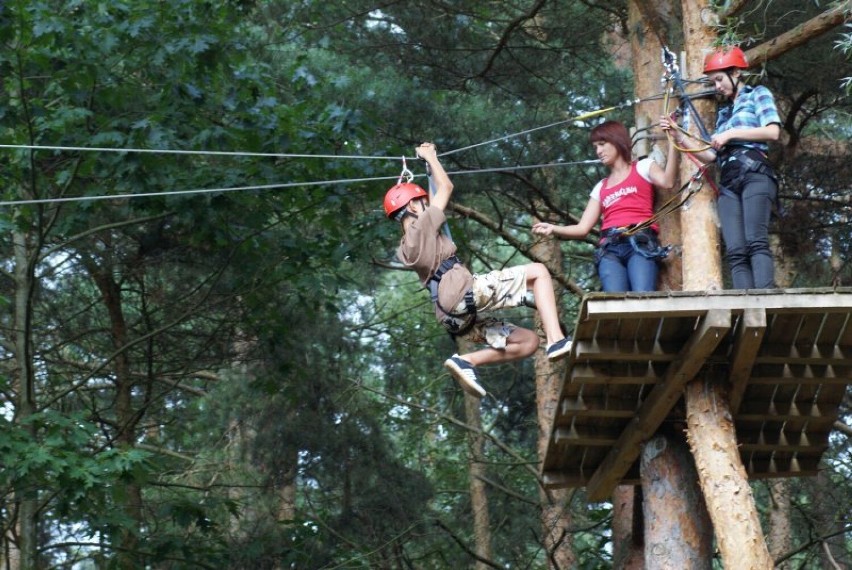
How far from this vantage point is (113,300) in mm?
12281

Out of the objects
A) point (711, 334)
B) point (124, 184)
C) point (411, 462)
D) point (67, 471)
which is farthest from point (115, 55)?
point (411, 462)

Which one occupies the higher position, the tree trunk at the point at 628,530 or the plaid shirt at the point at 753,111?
the plaid shirt at the point at 753,111

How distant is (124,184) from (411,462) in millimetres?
7692

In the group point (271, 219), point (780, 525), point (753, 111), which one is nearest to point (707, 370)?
point (753, 111)

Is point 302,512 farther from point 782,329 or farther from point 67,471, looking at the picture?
point 782,329

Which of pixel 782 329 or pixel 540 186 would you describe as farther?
pixel 540 186

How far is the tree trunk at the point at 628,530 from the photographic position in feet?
30.6

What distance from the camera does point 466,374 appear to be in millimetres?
7148

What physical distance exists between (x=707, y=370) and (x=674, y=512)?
920 mm

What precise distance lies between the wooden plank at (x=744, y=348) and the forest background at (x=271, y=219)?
2386 mm

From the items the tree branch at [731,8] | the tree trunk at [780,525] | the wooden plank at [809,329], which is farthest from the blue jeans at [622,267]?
the tree trunk at [780,525]

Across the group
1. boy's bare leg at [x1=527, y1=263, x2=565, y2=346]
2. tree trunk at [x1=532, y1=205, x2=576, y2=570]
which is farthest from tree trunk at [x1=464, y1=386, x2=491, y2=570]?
boy's bare leg at [x1=527, y1=263, x2=565, y2=346]

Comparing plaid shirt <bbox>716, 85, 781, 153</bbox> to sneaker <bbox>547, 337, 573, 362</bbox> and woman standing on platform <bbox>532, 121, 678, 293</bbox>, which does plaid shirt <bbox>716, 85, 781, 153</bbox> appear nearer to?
woman standing on platform <bbox>532, 121, 678, 293</bbox>

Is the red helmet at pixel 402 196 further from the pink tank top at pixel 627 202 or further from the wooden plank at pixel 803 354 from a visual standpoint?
the wooden plank at pixel 803 354
